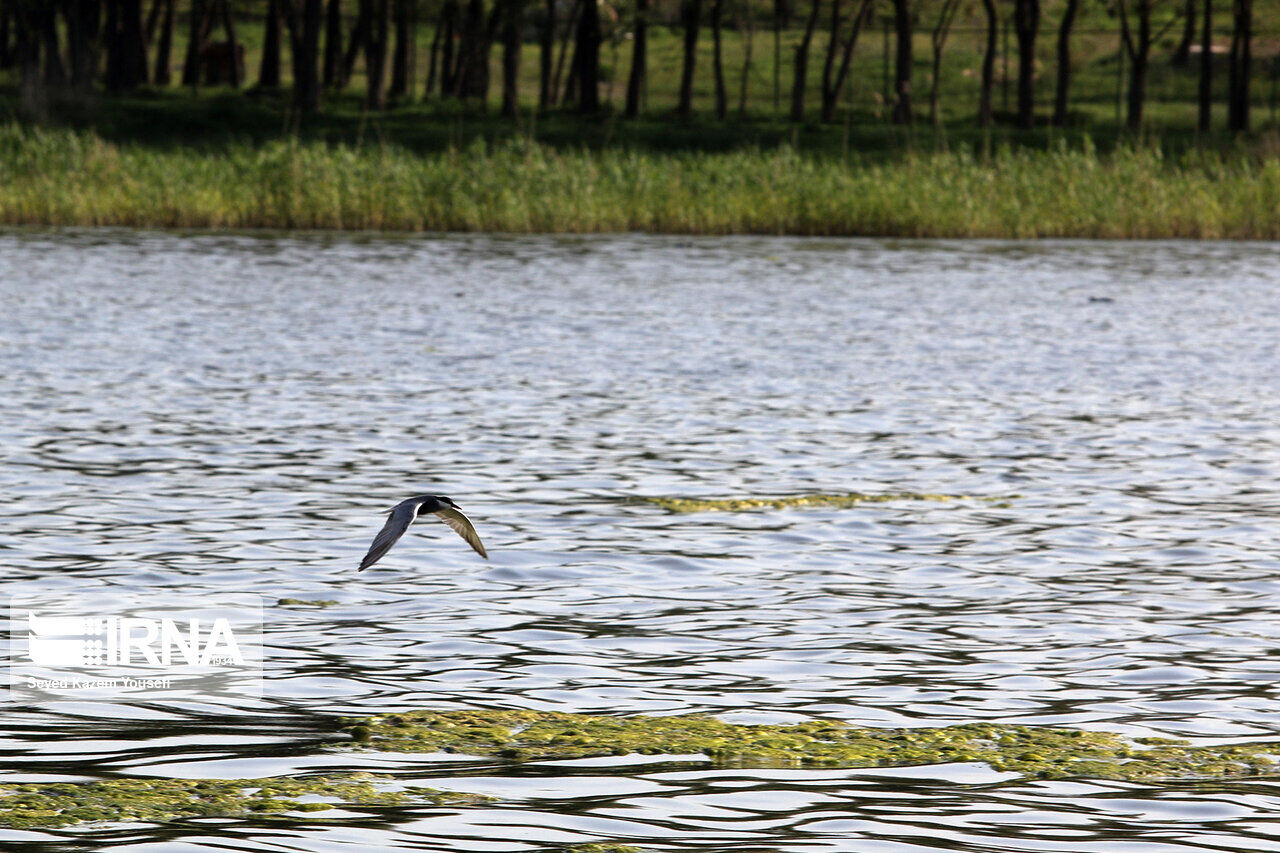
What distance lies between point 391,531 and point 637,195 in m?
22.9

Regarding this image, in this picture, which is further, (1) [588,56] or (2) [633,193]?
(1) [588,56]

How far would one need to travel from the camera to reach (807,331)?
63.4 feet

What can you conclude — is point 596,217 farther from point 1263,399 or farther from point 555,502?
point 555,502

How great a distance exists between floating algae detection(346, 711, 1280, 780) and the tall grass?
2297cm

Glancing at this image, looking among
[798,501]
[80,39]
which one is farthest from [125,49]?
[798,501]

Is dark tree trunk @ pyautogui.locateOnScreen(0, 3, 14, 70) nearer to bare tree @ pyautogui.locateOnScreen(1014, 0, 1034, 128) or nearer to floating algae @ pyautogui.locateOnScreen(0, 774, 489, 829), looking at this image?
bare tree @ pyautogui.locateOnScreen(1014, 0, 1034, 128)

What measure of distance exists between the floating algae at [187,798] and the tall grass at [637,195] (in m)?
23.7

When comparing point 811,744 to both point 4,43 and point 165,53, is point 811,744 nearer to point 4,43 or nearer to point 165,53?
point 165,53

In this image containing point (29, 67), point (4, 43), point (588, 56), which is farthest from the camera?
point (4, 43)

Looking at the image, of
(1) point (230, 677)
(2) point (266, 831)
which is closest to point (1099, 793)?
(2) point (266, 831)

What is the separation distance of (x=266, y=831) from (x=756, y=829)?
→ 4.03ft

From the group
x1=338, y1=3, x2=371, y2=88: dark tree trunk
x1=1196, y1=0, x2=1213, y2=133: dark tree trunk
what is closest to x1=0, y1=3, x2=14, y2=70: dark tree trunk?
x1=338, y1=3, x2=371, y2=88: dark tree trunk

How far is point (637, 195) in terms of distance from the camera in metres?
28.6

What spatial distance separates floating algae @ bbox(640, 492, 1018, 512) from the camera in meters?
9.84
